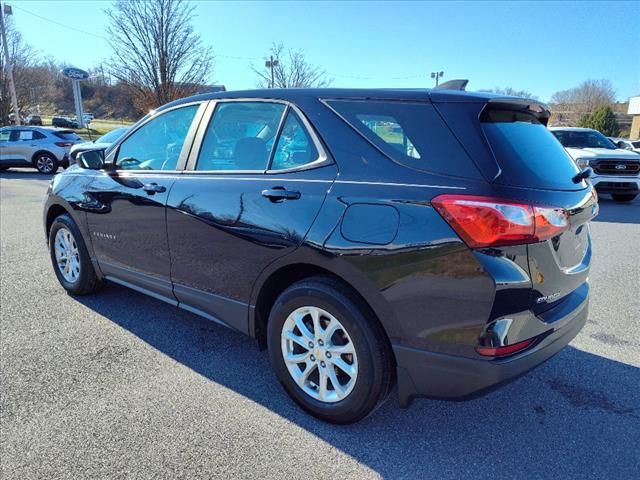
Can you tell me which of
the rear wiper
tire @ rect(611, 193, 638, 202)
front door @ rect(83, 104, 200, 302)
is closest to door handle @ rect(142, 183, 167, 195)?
front door @ rect(83, 104, 200, 302)

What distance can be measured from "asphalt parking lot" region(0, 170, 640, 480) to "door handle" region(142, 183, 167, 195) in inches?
44.9

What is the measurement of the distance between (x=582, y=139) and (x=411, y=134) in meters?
12.6

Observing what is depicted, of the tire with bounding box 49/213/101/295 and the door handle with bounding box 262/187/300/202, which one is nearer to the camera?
the door handle with bounding box 262/187/300/202

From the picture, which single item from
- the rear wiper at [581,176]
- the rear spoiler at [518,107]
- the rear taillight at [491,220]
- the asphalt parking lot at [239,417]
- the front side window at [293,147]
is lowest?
the asphalt parking lot at [239,417]

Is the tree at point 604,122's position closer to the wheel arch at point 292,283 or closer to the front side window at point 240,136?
the front side window at point 240,136

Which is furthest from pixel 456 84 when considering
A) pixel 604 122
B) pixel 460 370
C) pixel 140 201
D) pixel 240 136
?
pixel 604 122

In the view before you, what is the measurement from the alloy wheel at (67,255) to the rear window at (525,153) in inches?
145

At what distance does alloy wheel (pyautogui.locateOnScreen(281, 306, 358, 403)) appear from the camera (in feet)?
7.96

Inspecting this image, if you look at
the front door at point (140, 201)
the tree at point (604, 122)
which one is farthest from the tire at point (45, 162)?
the tree at point (604, 122)

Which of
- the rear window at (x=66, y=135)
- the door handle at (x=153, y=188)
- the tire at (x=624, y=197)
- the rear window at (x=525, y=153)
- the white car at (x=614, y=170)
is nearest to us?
the rear window at (x=525, y=153)

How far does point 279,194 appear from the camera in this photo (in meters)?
2.54

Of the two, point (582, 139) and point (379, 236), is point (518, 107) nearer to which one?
point (379, 236)

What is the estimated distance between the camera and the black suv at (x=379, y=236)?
2.01 m

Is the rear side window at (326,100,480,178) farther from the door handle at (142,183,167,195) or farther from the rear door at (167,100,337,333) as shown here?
the door handle at (142,183,167,195)
